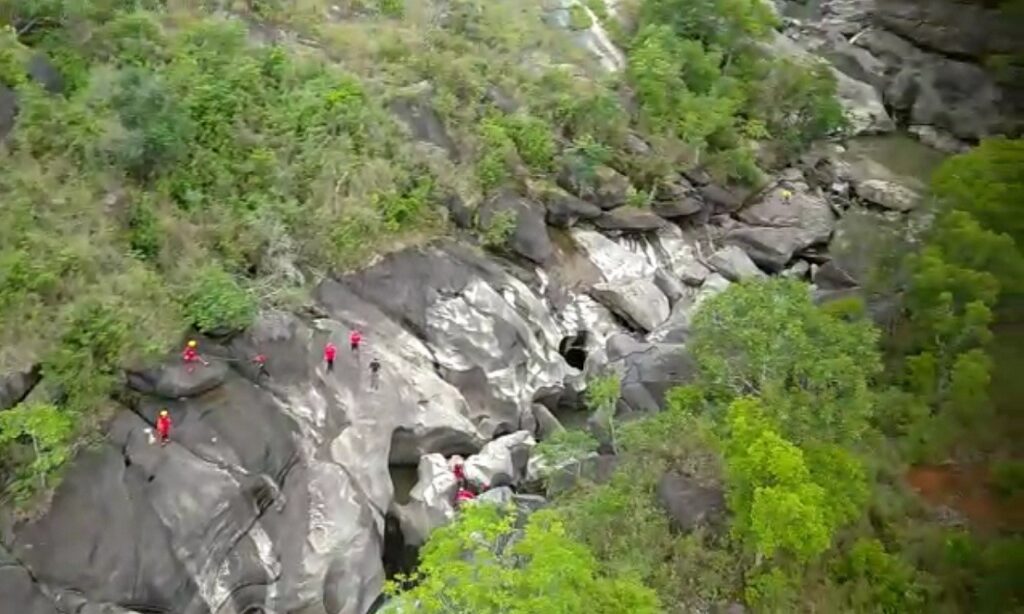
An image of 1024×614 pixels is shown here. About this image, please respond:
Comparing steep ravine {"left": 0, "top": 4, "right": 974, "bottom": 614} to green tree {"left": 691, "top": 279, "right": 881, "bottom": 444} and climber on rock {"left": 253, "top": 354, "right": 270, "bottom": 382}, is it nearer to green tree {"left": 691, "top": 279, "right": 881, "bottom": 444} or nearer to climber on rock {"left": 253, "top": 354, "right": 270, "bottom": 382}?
climber on rock {"left": 253, "top": 354, "right": 270, "bottom": 382}

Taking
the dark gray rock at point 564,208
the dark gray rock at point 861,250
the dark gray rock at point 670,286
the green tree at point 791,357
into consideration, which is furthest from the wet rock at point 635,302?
the green tree at point 791,357

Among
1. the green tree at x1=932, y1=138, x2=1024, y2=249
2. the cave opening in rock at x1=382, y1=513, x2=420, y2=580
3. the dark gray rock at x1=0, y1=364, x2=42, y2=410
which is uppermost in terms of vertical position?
the green tree at x1=932, y1=138, x2=1024, y2=249

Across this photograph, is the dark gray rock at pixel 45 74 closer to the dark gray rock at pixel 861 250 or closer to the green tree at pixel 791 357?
the green tree at pixel 791 357

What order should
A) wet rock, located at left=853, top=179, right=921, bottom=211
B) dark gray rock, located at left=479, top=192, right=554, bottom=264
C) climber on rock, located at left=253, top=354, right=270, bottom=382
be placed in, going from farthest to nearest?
wet rock, located at left=853, top=179, right=921, bottom=211
dark gray rock, located at left=479, top=192, right=554, bottom=264
climber on rock, located at left=253, top=354, right=270, bottom=382

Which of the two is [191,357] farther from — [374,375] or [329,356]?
[374,375]

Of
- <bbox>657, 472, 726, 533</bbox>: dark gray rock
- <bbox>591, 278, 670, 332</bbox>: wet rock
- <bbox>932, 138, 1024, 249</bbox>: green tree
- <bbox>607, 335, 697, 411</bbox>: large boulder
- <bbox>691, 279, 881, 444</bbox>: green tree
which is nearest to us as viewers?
<bbox>932, 138, 1024, 249</bbox>: green tree

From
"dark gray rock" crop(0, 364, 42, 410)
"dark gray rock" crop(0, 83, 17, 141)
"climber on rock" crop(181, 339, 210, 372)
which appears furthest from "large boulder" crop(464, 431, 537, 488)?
"dark gray rock" crop(0, 83, 17, 141)

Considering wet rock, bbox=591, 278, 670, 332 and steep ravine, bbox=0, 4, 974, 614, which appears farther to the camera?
wet rock, bbox=591, 278, 670, 332
